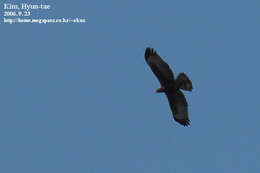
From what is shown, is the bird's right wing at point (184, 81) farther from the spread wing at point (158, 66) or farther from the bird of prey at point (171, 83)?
the spread wing at point (158, 66)

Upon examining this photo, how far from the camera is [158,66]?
1198 inches

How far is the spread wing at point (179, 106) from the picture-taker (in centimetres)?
3103

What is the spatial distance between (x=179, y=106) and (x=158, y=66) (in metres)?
1.57

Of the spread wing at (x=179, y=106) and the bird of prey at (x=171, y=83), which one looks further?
the spread wing at (x=179, y=106)

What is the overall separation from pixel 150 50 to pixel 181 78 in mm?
1237

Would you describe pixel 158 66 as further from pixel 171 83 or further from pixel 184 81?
pixel 184 81

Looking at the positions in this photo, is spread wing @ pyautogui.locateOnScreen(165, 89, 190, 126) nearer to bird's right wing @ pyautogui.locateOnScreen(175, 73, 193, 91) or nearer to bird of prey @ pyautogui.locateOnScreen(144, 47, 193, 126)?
bird of prey @ pyautogui.locateOnScreen(144, 47, 193, 126)

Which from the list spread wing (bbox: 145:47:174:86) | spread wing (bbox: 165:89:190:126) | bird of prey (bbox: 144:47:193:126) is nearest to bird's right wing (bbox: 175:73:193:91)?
bird of prey (bbox: 144:47:193:126)

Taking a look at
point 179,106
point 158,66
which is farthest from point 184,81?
point 179,106

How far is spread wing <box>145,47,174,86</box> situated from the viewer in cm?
3036

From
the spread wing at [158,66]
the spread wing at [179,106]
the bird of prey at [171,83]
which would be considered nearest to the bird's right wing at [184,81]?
the bird of prey at [171,83]

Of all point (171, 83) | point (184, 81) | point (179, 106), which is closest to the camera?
point (184, 81)

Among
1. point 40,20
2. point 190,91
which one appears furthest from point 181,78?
point 40,20

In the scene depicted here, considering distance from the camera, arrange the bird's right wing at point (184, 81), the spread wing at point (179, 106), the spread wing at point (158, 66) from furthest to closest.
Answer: the spread wing at point (179, 106)
the spread wing at point (158, 66)
the bird's right wing at point (184, 81)
